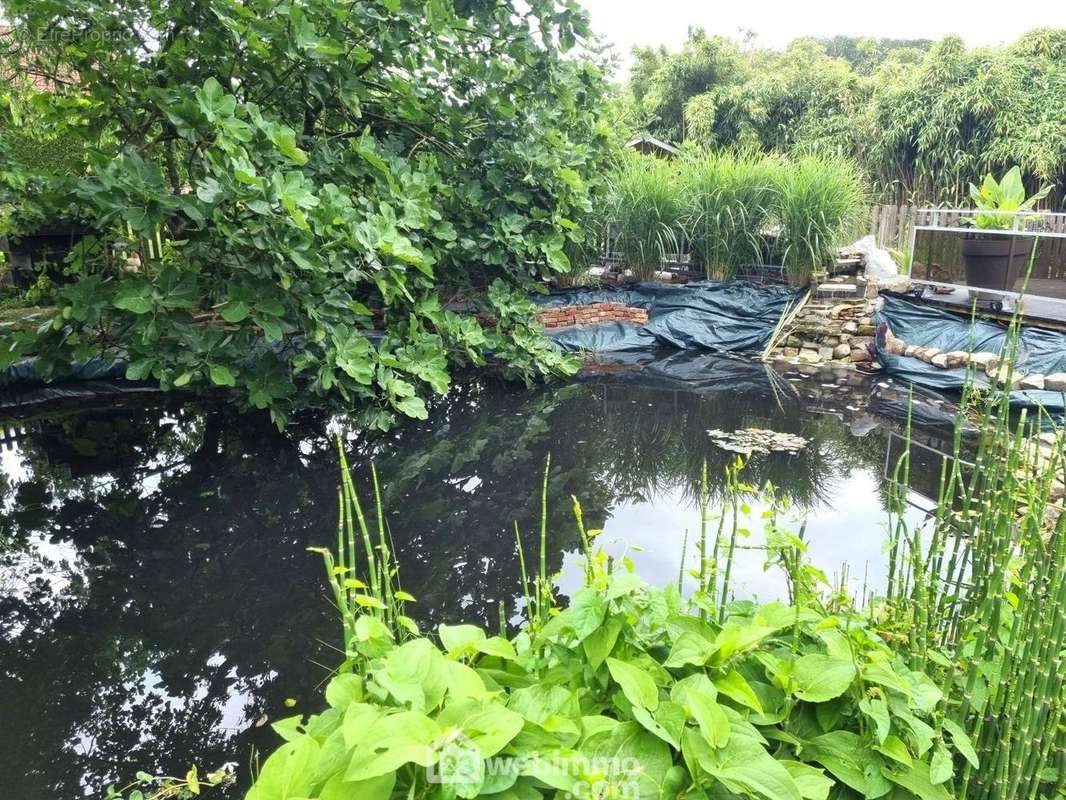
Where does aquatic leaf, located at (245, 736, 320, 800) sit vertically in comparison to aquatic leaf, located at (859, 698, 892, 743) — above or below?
above

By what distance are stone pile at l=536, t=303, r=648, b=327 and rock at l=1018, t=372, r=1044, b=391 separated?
3.54m

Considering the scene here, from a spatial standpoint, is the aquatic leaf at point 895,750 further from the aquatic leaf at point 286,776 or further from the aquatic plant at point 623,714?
the aquatic leaf at point 286,776

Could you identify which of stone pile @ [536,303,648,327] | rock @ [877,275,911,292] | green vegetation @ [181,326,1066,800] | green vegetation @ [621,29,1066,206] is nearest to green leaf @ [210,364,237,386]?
green vegetation @ [181,326,1066,800]

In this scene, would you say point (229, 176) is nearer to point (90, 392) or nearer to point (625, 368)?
point (90, 392)

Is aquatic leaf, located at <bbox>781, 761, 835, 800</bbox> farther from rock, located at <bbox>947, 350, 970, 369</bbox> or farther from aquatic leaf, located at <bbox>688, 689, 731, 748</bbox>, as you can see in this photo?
rock, located at <bbox>947, 350, 970, 369</bbox>

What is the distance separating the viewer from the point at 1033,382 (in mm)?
5102

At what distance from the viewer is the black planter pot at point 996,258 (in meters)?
6.03

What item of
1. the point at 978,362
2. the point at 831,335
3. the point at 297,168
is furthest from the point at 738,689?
the point at 831,335

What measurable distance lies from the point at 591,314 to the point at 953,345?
134 inches

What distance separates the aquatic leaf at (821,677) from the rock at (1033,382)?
511cm

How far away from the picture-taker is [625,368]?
688cm

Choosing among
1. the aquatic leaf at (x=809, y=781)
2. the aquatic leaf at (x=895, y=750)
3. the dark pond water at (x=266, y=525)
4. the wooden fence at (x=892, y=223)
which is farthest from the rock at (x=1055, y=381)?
the aquatic leaf at (x=809, y=781)

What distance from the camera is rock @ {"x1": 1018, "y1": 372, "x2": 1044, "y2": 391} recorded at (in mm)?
5078

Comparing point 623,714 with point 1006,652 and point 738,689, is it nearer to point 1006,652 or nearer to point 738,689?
point 738,689
